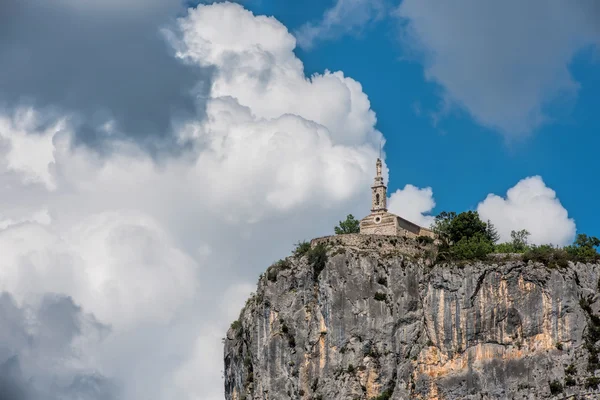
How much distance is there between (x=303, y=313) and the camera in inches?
5507

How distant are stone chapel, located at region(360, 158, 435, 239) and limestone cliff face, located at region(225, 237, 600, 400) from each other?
136 inches

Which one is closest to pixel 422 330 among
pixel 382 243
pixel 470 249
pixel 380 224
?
pixel 470 249

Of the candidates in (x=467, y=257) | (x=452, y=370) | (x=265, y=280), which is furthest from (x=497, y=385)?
(x=265, y=280)

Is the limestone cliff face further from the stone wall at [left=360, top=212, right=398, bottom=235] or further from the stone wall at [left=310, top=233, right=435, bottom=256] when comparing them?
the stone wall at [left=360, top=212, right=398, bottom=235]

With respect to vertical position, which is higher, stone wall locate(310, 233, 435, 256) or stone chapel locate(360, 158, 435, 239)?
stone chapel locate(360, 158, 435, 239)

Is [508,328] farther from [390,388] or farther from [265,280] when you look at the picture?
[265,280]

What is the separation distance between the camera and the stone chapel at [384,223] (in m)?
144

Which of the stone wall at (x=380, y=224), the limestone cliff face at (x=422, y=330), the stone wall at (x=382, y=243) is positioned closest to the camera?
the limestone cliff face at (x=422, y=330)

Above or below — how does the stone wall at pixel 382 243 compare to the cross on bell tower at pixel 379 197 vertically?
below

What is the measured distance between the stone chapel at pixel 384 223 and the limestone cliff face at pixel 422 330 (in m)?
3.45

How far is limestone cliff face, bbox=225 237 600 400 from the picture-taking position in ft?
430

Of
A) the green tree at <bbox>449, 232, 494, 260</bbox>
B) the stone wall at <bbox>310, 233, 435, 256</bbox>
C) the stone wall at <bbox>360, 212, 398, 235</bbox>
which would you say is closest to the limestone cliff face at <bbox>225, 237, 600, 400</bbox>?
the stone wall at <bbox>310, 233, 435, 256</bbox>

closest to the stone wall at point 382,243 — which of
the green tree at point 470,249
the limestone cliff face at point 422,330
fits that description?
the limestone cliff face at point 422,330

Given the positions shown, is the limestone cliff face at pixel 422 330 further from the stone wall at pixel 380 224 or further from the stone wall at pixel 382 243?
the stone wall at pixel 380 224
